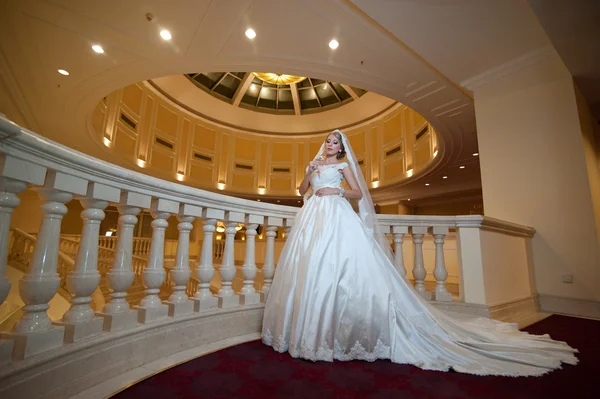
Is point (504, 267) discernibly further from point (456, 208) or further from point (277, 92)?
point (277, 92)

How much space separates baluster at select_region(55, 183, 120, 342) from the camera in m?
1.27

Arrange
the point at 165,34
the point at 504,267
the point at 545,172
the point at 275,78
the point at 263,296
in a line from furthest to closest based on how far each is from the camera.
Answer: the point at 275,78 < the point at 165,34 < the point at 545,172 < the point at 504,267 < the point at 263,296

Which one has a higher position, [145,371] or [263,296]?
[263,296]

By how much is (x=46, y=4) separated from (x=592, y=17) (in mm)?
6852

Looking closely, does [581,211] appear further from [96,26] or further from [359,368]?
[96,26]

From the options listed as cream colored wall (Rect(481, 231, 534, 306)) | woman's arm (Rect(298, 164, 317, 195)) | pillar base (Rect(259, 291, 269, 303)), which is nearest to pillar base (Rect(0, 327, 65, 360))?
pillar base (Rect(259, 291, 269, 303))

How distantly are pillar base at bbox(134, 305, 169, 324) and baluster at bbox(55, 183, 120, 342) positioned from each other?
250 millimetres

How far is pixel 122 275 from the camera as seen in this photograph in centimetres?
147

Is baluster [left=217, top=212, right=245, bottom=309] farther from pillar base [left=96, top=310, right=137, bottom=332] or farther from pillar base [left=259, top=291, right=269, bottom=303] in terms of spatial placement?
pillar base [left=96, top=310, right=137, bottom=332]

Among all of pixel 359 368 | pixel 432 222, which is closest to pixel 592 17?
pixel 432 222

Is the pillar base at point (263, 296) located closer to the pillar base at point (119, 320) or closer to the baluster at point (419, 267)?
the pillar base at point (119, 320)

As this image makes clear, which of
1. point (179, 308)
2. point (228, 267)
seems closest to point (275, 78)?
point (228, 267)

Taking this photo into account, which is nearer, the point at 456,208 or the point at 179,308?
the point at 179,308

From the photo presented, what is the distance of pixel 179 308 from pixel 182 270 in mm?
235
